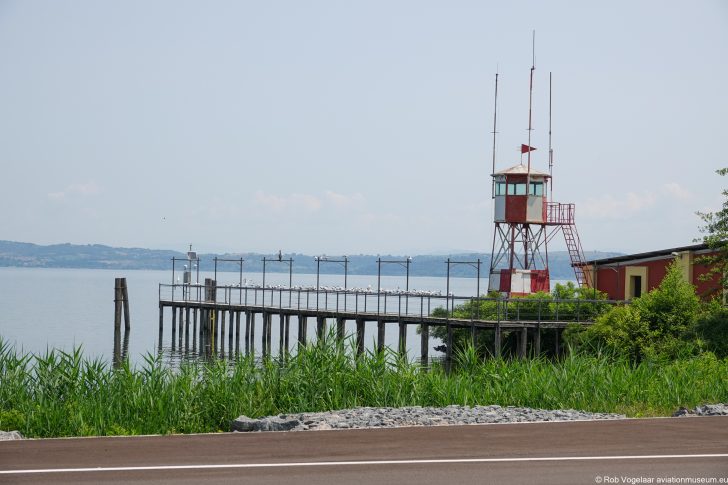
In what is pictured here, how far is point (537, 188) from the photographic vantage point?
57156mm

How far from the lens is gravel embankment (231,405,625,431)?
47.0 feet

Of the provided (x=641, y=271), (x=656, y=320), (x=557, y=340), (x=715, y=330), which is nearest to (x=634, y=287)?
(x=641, y=271)

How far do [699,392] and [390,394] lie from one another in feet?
17.8

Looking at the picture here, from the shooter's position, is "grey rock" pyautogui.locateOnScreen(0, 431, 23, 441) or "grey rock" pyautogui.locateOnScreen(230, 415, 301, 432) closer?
"grey rock" pyautogui.locateOnScreen(0, 431, 23, 441)

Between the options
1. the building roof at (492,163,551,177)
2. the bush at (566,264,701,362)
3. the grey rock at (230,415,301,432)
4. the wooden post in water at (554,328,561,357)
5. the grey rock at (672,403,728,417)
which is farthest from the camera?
the building roof at (492,163,551,177)

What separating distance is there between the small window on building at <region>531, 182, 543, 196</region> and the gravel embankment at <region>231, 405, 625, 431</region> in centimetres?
4134

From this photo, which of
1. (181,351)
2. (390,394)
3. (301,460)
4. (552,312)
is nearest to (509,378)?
(390,394)

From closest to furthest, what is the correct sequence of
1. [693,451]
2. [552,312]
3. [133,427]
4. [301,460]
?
[301,460] → [693,451] → [133,427] → [552,312]

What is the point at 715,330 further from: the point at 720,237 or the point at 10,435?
→ the point at 10,435

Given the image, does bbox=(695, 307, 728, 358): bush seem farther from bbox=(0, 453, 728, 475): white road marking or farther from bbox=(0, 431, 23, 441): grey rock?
bbox=(0, 431, 23, 441): grey rock

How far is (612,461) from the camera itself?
11773mm

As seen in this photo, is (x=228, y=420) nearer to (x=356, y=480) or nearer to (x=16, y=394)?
(x=16, y=394)

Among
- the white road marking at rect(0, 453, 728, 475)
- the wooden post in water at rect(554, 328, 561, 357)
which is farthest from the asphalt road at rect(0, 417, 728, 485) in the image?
the wooden post in water at rect(554, 328, 561, 357)

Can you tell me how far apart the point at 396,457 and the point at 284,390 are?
5.82 metres
